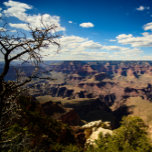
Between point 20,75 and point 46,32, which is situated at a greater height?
point 46,32

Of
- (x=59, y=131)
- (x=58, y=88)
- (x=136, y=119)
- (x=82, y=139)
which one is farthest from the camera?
(x=58, y=88)

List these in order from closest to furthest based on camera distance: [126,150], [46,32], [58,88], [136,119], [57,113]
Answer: [46,32] < [126,150] < [136,119] < [57,113] < [58,88]

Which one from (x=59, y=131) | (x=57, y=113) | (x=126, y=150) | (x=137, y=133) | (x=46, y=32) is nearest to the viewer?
(x=46, y=32)

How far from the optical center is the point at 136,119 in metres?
16.5

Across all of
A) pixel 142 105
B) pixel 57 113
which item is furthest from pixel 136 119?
pixel 142 105

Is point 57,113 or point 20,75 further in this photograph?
point 57,113

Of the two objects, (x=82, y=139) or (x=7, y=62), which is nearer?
(x=7, y=62)

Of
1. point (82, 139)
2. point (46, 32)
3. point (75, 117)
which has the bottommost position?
point (75, 117)

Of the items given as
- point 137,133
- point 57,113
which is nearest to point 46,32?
point 137,133

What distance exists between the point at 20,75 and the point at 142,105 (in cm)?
14184

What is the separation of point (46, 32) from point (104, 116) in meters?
103

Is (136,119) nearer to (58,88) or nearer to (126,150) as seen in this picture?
(126,150)

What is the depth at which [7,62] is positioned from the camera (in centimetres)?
438

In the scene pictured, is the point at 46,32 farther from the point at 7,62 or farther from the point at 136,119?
the point at 136,119
